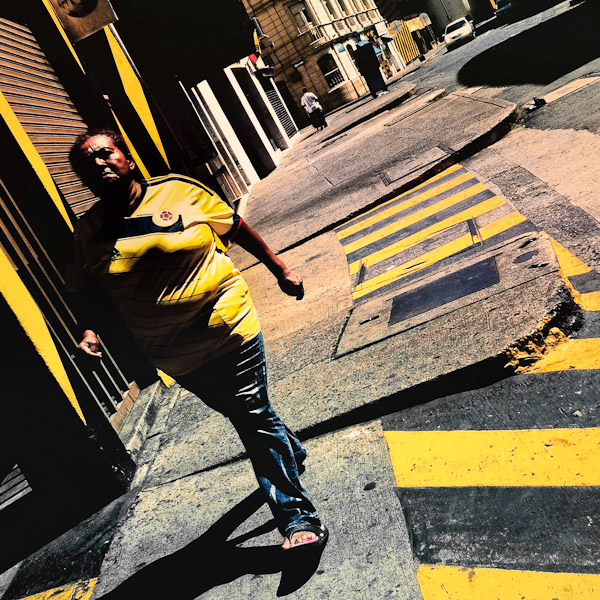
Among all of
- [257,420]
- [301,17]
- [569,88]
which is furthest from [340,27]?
[257,420]

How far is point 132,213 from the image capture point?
2.29 m

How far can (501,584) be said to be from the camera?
1.80m

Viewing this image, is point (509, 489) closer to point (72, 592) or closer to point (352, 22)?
point (72, 592)

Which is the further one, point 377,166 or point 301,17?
point 301,17

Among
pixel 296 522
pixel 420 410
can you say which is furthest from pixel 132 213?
pixel 420 410

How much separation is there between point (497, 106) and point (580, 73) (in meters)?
1.73

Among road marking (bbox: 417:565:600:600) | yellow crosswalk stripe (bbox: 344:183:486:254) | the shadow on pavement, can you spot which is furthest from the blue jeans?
the shadow on pavement

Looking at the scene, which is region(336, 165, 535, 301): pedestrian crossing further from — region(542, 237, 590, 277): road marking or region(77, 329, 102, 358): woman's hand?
region(77, 329, 102, 358): woman's hand

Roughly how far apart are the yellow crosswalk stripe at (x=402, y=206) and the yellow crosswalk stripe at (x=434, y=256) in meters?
1.70

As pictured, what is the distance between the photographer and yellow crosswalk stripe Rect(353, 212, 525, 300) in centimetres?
446

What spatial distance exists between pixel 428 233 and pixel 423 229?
0.60 ft

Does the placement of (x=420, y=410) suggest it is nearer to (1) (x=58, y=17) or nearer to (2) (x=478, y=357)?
(2) (x=478, y=357)

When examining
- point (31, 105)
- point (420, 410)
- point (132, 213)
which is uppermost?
point (31, 105)

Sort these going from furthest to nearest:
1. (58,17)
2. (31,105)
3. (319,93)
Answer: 1. (319,93)
2. (58,17)
3. (31,105)
